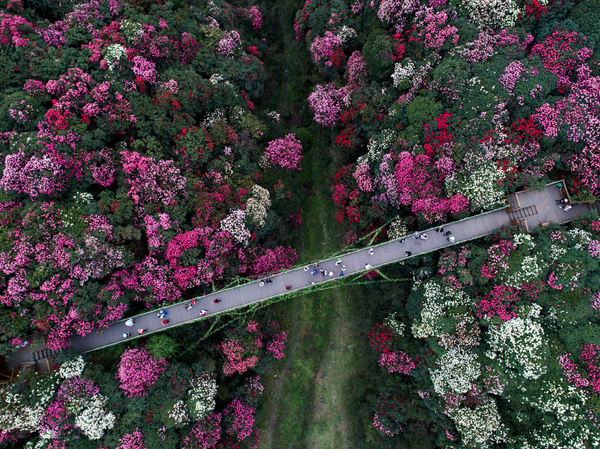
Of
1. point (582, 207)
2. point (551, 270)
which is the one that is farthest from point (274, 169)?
point (582, 207)

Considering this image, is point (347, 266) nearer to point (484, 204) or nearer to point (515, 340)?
point (484, 204)

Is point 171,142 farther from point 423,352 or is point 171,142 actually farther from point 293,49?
point 423,352

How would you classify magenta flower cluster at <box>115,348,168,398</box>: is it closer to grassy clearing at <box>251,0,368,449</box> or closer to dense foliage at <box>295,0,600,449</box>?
grassy clearing at <box>251,0,368,449</box>

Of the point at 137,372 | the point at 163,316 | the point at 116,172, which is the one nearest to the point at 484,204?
the point at 163,316

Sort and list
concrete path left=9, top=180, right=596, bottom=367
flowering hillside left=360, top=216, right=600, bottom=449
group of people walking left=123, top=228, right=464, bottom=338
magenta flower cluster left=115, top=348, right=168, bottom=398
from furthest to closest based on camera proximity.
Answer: group of people walking left=123, top=228, right=464, bottom=338
concrete path left=9, top=180, right=596, bottom=367
magenta flower cluster left=115, top=348, right=168, bottom=398
flowering hillside left=360, top=216, right=600, bottom=449

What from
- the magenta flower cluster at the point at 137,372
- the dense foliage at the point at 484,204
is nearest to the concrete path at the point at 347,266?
the dense foliage at the point at 484,204

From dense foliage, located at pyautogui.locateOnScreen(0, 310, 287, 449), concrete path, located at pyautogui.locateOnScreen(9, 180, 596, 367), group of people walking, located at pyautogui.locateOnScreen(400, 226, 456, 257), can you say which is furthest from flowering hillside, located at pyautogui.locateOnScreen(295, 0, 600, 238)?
dense foliage, located at pyautogui.locateOnScreen(0, 310, 287, 449)
